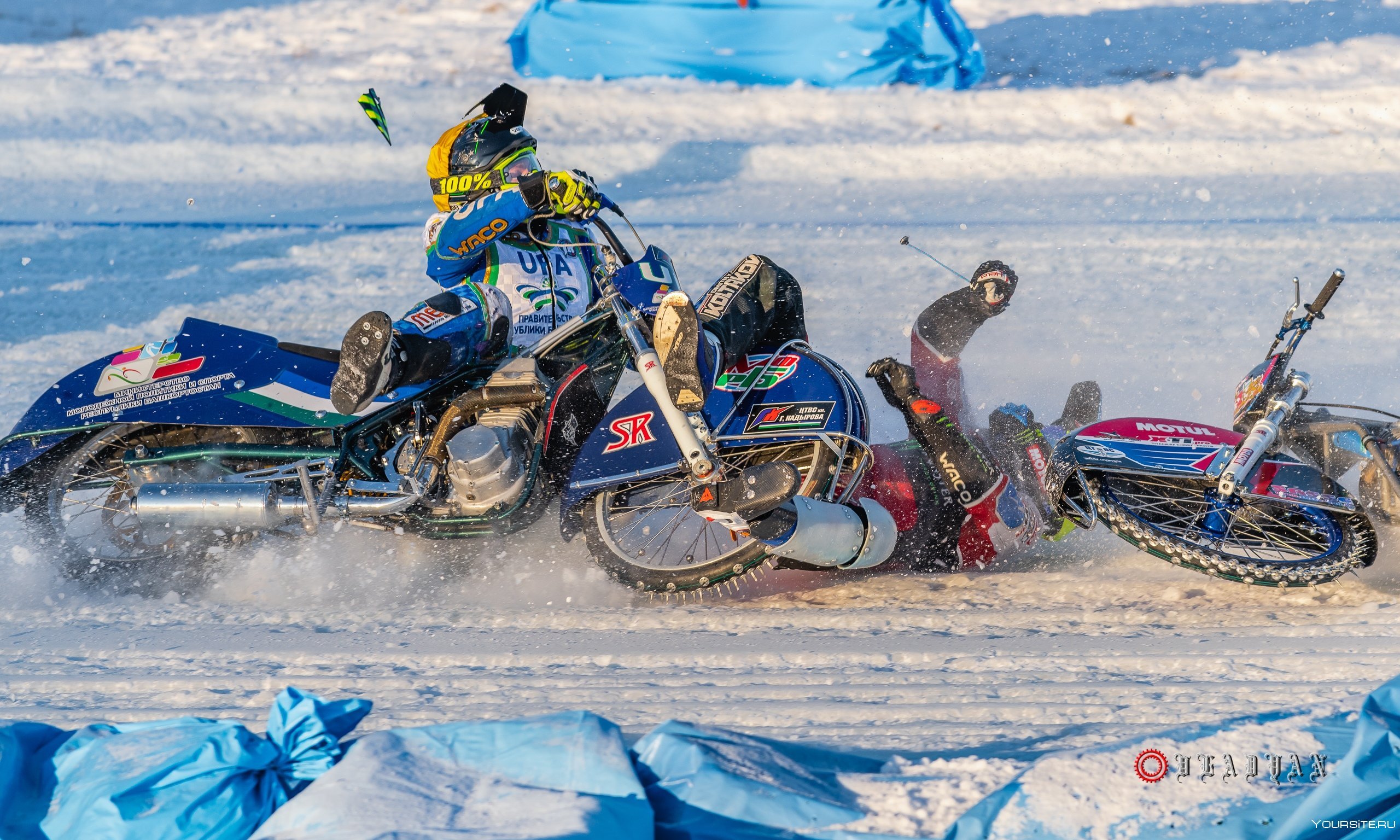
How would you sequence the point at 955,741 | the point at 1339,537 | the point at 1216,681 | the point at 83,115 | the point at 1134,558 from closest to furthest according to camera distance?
the point at 955,741 → the point at 1216,681 → the point at 1339,537 → the point at 1134,558 → the point at 83,115

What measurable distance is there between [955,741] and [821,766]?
52 centimetres

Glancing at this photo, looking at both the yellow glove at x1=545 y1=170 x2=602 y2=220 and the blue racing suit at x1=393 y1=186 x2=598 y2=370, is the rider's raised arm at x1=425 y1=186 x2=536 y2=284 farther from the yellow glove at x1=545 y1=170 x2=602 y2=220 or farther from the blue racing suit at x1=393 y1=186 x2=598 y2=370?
the yellow glove at x1=545 y1=170 x2=602 y2=220

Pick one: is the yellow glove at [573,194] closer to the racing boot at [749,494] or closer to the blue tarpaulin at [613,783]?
the racing boot at [749,494]

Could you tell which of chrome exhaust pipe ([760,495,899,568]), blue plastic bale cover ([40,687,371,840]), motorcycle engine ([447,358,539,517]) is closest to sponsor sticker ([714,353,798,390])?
chrome exhaust pipe ([760,495,899,568])

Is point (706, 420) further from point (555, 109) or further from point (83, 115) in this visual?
point (83, 115)

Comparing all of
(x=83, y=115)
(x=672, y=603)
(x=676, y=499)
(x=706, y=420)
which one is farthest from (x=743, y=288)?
(x=83, y=115)

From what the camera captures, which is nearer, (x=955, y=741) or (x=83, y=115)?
(x=955, y=741)

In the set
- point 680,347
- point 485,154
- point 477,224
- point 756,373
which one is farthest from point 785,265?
point 680,347

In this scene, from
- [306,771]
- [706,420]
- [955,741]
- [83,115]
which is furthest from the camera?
[83,115]

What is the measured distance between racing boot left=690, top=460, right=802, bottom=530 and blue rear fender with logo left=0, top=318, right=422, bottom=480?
1346 mm

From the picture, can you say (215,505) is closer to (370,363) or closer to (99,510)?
(99,510)

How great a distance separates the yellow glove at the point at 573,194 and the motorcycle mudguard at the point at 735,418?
0.74 m

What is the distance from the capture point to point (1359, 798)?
7.80 feet

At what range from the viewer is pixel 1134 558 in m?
4.43
